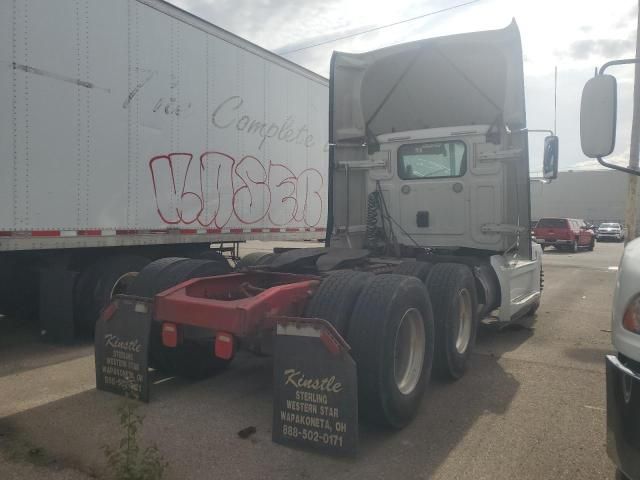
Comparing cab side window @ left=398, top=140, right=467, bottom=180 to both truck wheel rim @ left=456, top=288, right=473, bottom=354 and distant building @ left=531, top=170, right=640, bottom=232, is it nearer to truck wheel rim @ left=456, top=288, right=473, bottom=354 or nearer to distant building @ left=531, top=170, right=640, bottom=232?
truck wheel rim @ left=456, top=288, right=473, bottom=354

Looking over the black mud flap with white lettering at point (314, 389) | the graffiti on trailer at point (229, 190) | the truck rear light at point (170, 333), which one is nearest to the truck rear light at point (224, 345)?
the black mud flap with white lettering at point (314, 389)

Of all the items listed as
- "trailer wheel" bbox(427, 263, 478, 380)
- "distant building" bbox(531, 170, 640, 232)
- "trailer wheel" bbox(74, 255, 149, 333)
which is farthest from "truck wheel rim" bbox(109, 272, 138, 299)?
"distant building" bbox(531, 170, 640, 232)

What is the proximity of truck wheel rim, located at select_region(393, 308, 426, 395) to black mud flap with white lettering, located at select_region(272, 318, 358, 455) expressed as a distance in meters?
0.79

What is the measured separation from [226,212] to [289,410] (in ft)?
16.7

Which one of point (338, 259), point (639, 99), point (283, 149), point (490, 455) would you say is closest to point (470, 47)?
point (338, 259)

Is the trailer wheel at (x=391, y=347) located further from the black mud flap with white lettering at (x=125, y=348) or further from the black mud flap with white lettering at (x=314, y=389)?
the black mud flap with white lettering at (x=125, y=348)

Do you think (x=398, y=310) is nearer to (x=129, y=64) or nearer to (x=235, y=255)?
(x=129, y=64)

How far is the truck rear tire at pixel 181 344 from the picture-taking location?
4668mm

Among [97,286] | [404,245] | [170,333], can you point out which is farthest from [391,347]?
[97,286]

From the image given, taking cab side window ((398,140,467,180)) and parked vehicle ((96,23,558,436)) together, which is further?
cab side window ((398,140,467,180))

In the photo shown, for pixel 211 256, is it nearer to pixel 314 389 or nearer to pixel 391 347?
pixel 391 347

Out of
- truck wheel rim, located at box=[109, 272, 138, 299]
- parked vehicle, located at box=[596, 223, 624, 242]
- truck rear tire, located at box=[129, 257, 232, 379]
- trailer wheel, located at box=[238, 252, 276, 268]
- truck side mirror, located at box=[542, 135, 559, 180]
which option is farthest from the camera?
parked vehicle, located at box=[596, 223, 624, 242]

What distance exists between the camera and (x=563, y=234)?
2750 centimetres

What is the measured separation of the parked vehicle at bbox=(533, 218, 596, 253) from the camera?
2753 cm
